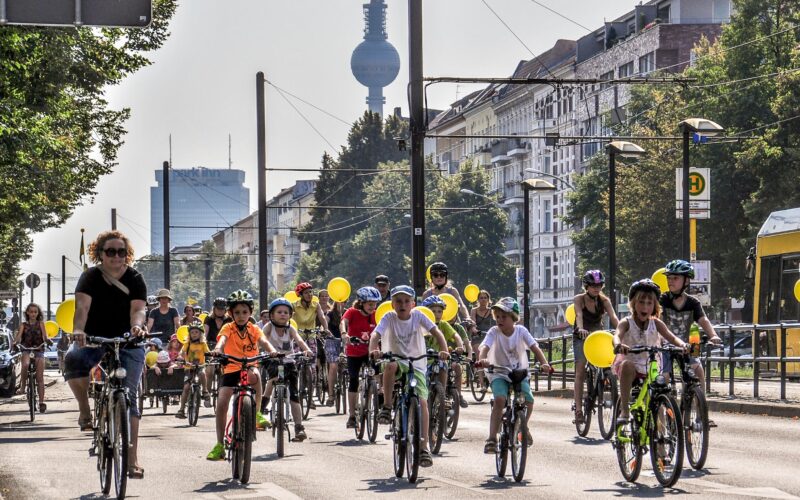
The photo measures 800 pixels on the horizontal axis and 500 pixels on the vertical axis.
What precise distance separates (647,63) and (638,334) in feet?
263

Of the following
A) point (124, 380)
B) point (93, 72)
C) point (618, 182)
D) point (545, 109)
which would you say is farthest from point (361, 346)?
point (545, 109)

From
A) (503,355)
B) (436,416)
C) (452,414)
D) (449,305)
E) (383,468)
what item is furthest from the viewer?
(449,305)

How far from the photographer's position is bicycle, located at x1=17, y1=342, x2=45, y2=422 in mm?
26688

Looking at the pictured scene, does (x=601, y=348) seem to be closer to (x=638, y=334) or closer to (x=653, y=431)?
(x=638, y=334)

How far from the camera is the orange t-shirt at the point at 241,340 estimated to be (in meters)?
14.8

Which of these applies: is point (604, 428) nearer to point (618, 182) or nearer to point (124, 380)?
point (124, 380)

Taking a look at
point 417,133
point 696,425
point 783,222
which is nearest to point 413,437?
point 696,425

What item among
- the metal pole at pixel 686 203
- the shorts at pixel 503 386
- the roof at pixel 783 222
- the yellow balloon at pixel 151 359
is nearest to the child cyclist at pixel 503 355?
the shorts at pixel 503 386

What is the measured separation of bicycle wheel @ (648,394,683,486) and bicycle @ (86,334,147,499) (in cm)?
374

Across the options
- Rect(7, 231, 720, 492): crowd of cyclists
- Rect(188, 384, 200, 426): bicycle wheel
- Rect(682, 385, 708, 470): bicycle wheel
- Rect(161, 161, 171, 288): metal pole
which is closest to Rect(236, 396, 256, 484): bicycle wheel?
Rect(7, 231, 720, 492): crowd of cyclists

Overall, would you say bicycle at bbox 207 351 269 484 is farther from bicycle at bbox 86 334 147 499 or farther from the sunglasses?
the sunglasses

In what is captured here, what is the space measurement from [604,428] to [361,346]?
119 inches

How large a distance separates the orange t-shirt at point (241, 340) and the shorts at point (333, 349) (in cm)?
993

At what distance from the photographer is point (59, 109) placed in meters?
35.1
